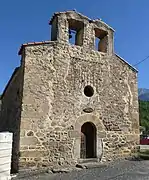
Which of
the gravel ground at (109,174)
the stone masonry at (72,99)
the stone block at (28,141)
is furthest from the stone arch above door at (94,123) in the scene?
the stone block at (28,141)

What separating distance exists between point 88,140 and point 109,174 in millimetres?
2266

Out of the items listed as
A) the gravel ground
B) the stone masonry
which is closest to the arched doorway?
the stone masonry

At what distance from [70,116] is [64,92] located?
100 cm

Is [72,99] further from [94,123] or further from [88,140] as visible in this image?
[88,140]

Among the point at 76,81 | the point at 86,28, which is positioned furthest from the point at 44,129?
the point at 86,28

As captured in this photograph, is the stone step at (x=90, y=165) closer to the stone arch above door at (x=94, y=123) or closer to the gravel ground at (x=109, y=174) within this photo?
the gravel ground at (x=109, y=174)

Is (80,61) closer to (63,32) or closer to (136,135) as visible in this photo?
(63,32)

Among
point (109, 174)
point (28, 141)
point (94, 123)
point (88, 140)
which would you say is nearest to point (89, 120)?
point (94, 123)

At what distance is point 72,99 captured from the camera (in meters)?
9.18

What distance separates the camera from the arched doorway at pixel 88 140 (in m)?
9.45

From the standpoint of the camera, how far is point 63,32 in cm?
954

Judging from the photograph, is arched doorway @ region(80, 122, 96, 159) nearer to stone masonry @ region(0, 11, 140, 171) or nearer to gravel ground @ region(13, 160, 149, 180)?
stone masonry @ region(0, 11, 140, 171)

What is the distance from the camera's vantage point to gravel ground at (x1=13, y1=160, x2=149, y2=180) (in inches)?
282

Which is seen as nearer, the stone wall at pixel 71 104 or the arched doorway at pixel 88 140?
the stone wall at pixel 71 104
